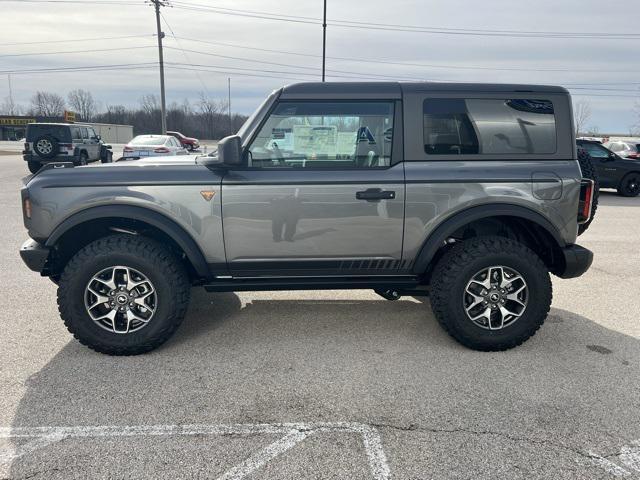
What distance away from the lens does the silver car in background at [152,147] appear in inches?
634

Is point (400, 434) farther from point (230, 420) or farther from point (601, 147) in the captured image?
point (601, 147)

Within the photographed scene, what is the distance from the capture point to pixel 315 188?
11.9ft

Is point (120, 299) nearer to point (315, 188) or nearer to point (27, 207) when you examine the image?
point (27, 207)

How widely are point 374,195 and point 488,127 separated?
1.05 m

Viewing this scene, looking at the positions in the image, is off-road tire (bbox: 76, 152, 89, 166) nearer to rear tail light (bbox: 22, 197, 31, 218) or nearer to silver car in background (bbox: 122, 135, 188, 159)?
silver car in background (bbox: 122, 135, 188, 159)

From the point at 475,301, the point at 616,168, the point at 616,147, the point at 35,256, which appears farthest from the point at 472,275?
the point at 616,147

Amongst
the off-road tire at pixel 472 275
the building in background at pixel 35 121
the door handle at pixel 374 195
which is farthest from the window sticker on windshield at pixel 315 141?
the building in background at pixel 35 121

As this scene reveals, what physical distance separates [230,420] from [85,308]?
1.53 m

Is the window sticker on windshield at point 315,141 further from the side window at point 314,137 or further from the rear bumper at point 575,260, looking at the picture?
the rear bumper at point 575,260

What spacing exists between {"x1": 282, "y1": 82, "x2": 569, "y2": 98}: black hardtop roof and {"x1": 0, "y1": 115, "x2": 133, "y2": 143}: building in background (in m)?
73.4

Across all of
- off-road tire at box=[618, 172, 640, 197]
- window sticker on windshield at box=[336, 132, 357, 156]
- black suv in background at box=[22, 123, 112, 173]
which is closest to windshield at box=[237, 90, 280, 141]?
window sticker on windshield at box=[336, 132, 357, 156]

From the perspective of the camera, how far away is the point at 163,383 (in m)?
3.30

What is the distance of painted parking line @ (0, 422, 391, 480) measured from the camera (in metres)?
2.57

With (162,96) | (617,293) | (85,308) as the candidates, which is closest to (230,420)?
(85,308)
